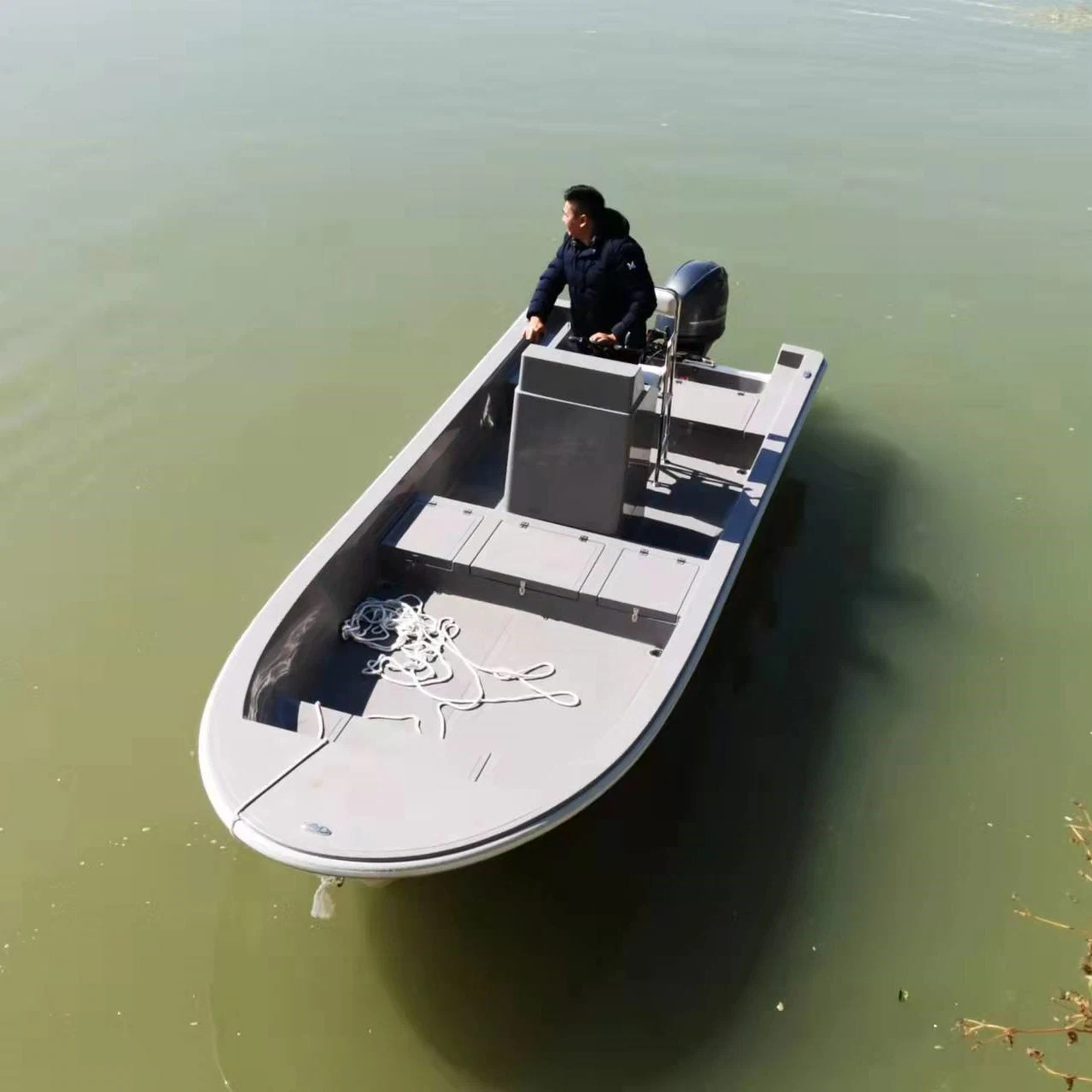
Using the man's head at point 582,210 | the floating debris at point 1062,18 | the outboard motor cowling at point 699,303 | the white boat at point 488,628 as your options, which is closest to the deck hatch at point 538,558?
the white boat at point 488,628

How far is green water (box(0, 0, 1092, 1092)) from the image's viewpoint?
11.4 feet

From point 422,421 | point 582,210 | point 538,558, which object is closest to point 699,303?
point 582,210

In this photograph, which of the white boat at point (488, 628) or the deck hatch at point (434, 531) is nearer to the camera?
the white boat at point (488, 628)

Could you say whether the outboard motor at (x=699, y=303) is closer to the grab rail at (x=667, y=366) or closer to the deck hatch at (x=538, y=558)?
the grab rail at (x=667, y=366)

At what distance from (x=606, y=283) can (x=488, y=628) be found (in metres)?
1.38

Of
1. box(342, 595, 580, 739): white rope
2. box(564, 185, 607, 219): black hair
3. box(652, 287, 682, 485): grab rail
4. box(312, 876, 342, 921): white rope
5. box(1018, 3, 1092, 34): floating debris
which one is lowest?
box(312, 876, 342, 921): white rope

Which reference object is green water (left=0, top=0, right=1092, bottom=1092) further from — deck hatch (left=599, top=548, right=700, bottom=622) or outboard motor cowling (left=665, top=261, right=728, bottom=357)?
outboard motor cowling (left=665, top=261, right=728, bottom=357)

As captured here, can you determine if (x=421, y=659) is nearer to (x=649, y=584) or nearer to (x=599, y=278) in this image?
(x=649, y=584)

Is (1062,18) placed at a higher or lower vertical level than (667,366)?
higher

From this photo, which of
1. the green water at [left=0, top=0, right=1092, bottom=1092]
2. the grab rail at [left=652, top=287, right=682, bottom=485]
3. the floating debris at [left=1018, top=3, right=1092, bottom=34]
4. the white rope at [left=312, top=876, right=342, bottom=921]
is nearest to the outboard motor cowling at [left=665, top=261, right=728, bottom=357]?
the grab rail at [left=652, top=287, right=682, bottom=485]

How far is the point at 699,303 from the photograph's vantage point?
206 inches

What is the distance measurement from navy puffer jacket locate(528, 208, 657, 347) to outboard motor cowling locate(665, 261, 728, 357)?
817mm

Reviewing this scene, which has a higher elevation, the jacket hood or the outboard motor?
the jacket hood

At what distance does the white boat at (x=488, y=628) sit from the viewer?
311cm
